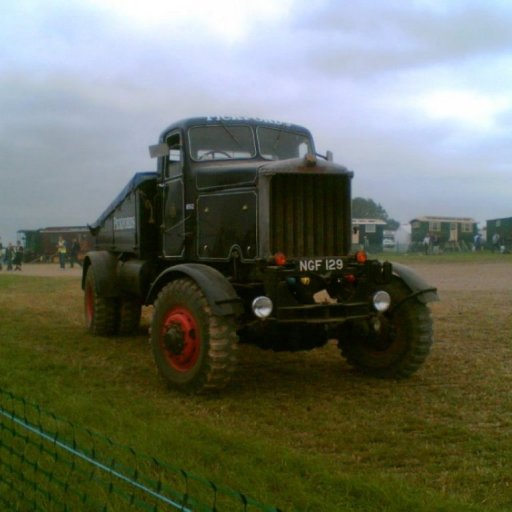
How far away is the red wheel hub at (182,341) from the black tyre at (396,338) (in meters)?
1.56

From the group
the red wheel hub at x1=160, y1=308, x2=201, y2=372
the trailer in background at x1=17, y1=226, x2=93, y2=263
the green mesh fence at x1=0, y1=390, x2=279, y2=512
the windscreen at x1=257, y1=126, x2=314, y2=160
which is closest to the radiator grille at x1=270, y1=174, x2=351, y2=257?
the red wheel hub at x1=160, y1=308, x2=201, y2=372

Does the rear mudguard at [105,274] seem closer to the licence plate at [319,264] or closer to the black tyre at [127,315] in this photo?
the black tyre at [127,315]

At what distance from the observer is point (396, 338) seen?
7551 mm

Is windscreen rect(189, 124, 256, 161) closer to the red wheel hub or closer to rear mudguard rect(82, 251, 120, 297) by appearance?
the red wheel hub

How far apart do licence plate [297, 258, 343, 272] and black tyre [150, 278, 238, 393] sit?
2.74 ft

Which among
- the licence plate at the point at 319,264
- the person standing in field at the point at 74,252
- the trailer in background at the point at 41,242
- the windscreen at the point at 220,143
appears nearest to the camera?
the licence plate at the point at 319,264

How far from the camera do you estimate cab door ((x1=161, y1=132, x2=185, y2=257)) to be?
8391mm

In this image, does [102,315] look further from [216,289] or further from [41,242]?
[41,242]

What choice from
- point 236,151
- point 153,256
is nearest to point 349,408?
point 236,151

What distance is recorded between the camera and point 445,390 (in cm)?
684

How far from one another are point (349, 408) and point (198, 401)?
1303 mm

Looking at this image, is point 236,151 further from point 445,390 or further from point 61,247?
point 61,247

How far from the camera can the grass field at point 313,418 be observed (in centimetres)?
428

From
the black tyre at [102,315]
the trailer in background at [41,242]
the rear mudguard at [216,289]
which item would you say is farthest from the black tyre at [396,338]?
the trailer in background at [41,242]
